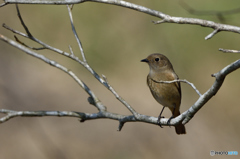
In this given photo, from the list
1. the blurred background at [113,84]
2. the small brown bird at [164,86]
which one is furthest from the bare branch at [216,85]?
the blurred background at [113,84]

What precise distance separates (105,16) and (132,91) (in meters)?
2.20

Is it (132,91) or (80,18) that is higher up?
(80,18)

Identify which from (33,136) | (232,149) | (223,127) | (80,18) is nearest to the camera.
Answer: (33,136)

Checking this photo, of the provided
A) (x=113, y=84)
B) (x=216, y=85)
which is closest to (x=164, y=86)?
(x=216, y=85)

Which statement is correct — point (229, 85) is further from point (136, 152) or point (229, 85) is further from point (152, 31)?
point (136, 152)

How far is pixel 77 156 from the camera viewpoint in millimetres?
7477

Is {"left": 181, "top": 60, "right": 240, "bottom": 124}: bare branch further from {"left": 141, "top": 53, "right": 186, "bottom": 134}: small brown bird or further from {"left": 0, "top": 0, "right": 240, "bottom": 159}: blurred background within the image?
{"left": 0, "top": 0, "right": 240, "bottom": 159}: blurred background

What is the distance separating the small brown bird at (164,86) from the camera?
16.2 feet

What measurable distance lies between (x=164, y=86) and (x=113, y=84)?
4.31 m

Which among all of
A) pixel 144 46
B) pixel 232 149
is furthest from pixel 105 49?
pixel 232 149

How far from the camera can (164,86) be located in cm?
495

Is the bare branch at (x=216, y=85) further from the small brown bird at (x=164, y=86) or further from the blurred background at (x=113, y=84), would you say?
the blurred background at (x=113, y=84)

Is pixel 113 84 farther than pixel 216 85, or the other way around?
pixel 113 84

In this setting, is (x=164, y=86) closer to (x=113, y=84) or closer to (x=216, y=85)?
(x=216, y=85)
